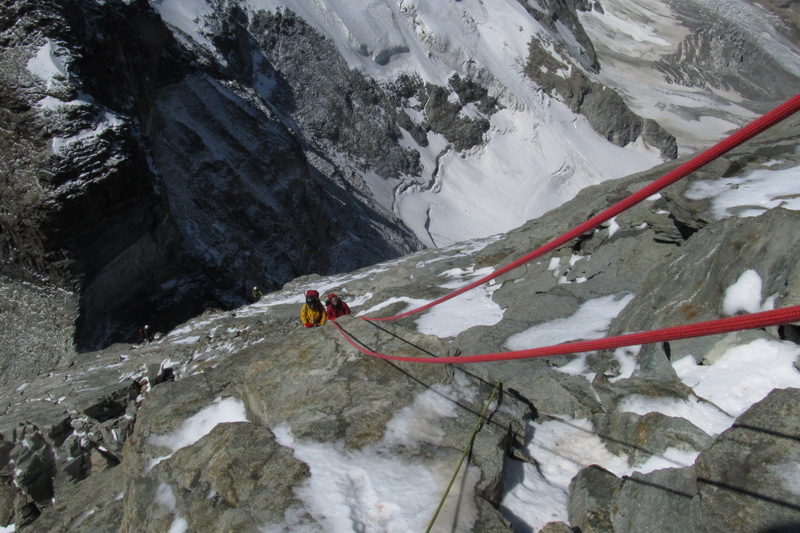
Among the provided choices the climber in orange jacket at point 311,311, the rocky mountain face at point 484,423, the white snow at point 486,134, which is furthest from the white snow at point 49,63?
the white snow at point 486,134

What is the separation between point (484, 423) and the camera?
4785 mm

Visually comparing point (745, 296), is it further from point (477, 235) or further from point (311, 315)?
point (477, 235)

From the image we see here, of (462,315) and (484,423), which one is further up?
(484,423)

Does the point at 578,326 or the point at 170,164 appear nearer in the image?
the point at 578,326

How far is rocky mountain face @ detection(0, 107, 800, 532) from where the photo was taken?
3.41m

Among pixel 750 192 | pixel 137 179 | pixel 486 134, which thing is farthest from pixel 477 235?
pixel 750 192

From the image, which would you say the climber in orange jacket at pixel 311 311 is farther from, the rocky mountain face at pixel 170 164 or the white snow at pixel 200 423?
the rocky mountain face at pixel 170 164

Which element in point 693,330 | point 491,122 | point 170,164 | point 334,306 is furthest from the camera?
point 491,122

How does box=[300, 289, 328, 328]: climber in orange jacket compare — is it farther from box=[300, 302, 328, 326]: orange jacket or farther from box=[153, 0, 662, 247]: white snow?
box=[153, 0, 662, 247]: white snow

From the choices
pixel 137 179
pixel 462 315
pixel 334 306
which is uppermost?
pixel 137 179

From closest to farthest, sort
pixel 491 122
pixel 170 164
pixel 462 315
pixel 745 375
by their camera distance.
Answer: pixel 745 375
pixel 462 315
pixel 170 164
pixel 491 122

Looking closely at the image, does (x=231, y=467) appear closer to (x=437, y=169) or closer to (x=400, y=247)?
(x=400, y=247)

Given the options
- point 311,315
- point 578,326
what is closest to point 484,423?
point 578,326

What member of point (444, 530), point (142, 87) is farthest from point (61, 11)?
point (444, 530)
